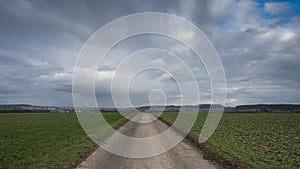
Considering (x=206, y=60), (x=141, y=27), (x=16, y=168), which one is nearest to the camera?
(x=16, y=168)

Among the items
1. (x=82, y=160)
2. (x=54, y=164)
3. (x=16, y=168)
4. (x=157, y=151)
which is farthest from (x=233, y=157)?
(x=16, y=168)

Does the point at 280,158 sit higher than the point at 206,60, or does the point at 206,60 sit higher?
the point at 206,60

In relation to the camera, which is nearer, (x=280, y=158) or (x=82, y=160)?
(x=82, y=160)

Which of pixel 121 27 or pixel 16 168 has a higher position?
pixel 121 27

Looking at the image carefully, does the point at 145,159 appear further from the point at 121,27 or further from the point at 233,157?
the point at 121,27

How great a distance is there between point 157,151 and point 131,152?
127 cm

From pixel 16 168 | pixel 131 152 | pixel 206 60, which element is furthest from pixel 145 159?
pixel 206 60

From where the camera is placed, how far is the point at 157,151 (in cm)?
1499

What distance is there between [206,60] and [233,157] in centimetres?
694

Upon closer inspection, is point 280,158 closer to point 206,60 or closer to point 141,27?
point 206,60

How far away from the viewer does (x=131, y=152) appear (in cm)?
1472

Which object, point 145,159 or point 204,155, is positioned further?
point 204,155

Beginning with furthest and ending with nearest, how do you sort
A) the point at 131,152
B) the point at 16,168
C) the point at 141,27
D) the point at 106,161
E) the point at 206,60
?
the point at 141,27
the point at 206,60
the point at 131,152
the point at 106,161
the point at 16,168

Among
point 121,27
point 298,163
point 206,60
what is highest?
Answer: point 121,27
